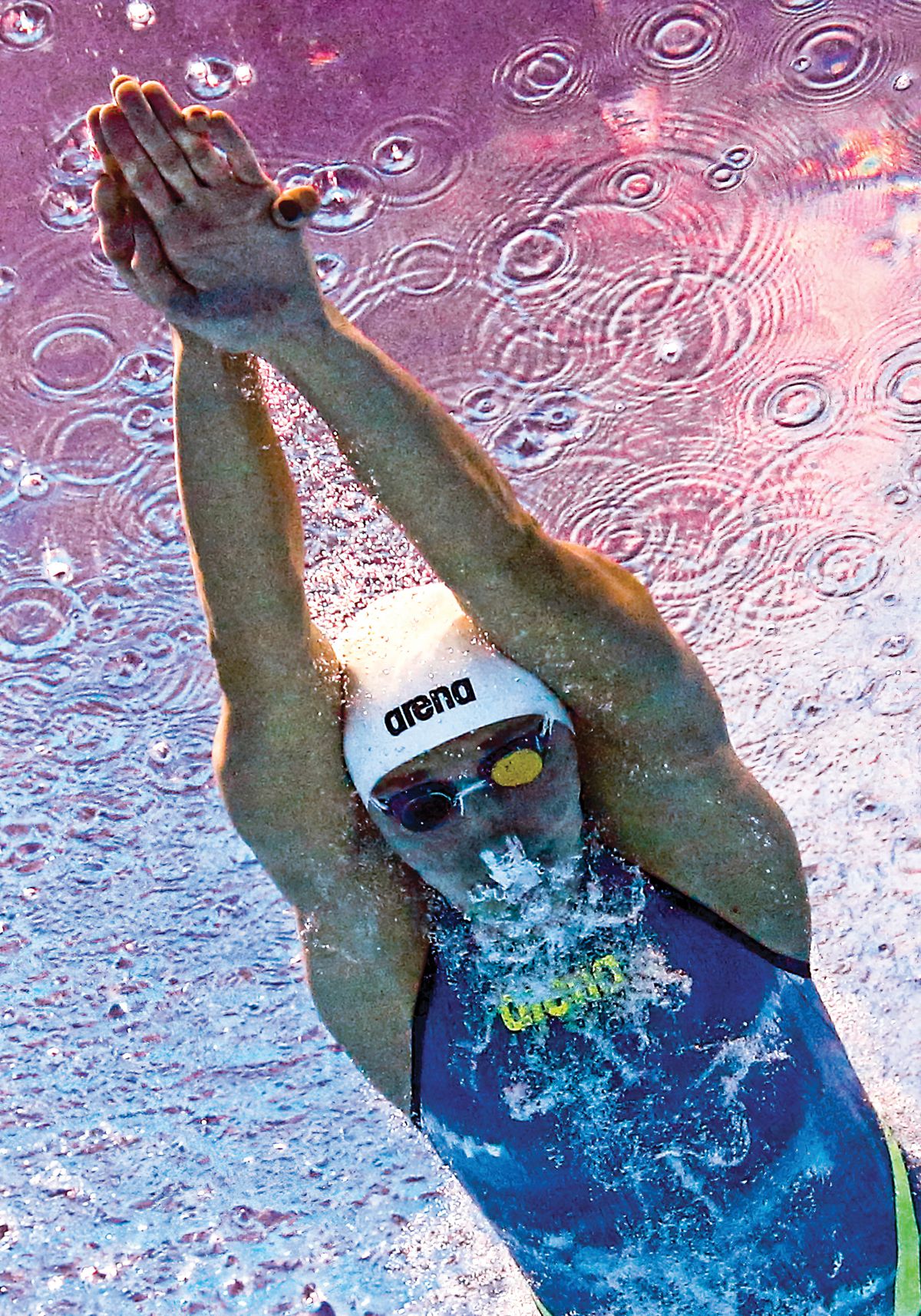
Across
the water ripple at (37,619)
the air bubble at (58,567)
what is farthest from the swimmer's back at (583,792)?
the air bubble at (58,567)

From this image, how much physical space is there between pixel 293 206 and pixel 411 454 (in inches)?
10.7

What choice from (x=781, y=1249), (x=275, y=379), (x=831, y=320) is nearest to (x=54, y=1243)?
(x=781, y=1249)

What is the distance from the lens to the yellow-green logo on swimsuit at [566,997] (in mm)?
1918

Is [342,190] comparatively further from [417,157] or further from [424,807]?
[424,807]

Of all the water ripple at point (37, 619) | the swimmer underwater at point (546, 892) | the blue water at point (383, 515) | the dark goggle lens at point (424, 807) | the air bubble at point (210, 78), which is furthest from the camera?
the air bubble at point (210, 78)

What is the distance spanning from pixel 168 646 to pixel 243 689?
1685mm

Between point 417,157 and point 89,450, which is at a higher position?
point 417,157

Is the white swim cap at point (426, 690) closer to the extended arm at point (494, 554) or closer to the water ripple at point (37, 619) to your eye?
the extended arm at point (494, 554)

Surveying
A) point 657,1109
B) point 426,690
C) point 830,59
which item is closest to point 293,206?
point 426,690

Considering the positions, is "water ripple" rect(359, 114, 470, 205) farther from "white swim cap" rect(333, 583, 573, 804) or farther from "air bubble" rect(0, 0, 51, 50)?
"white swim cap" rect(333, 583, 573, 804)

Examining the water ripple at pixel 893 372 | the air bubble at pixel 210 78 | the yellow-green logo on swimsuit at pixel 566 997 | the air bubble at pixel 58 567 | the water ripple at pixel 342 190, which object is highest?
the air bubble at pixel 210 78

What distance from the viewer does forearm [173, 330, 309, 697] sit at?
1.62 meters

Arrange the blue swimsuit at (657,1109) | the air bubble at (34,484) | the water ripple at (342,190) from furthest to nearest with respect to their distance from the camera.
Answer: the water ripple at (342,190) < the air bubble at (34,484) < the blue swimsuit at (657,1109)

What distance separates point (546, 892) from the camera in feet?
6.24
